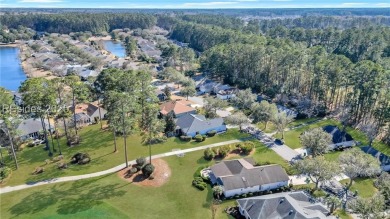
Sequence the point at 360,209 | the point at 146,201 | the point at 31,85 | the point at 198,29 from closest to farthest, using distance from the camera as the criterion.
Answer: the point at 360,209
the point at 146,201
the point at 31,85
the point at 198,29

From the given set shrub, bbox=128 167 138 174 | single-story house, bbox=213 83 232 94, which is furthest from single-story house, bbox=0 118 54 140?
single-story house, bbox=213 83 232 94

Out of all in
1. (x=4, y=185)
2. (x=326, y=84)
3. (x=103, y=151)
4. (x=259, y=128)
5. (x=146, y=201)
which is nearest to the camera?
(x=146, y=201)

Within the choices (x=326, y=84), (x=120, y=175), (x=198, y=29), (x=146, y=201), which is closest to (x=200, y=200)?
(x=146, y=201)

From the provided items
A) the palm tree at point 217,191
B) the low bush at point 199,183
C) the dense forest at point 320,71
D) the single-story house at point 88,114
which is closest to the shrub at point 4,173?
the single-story house at point 88,114

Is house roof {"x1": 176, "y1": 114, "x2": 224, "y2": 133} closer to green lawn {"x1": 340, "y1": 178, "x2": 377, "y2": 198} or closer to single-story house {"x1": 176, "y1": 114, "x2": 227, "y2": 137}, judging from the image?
single-story house {"x1": 176, "y1": 114, "x2": 227, "y2": 137}

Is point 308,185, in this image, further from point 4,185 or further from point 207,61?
point 207,61

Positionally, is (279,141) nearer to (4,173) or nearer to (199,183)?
(199,183)
